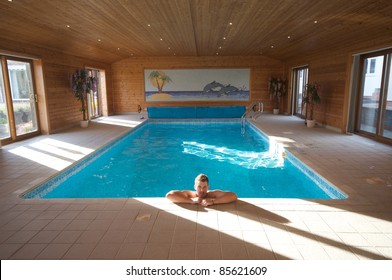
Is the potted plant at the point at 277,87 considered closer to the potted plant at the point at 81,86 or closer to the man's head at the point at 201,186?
the potted plant at the point at 81,86

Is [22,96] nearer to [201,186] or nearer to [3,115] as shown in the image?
[3,115]

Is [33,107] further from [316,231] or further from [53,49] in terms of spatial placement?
[316,231]

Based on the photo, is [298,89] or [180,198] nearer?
[180,198]

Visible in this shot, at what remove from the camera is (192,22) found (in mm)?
6027

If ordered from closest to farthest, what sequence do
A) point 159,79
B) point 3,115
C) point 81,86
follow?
point 3,115 < point 81,86 < point 159,79

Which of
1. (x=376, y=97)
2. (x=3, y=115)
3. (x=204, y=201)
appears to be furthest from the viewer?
(x=376, y=97)

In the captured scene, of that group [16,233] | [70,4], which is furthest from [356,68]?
[16,233]

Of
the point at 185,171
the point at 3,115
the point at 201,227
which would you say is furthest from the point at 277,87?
the point at 201,227

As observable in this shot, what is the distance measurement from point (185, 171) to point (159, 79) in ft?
28.0

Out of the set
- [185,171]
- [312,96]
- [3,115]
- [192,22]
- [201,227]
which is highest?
[192,22]

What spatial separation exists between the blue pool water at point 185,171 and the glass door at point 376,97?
252cm

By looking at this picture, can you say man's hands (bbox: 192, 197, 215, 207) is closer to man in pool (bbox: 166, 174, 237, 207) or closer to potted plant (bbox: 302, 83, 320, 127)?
man in pool (bbox: 166, 174, 237, 207)

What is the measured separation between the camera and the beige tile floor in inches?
83.0
